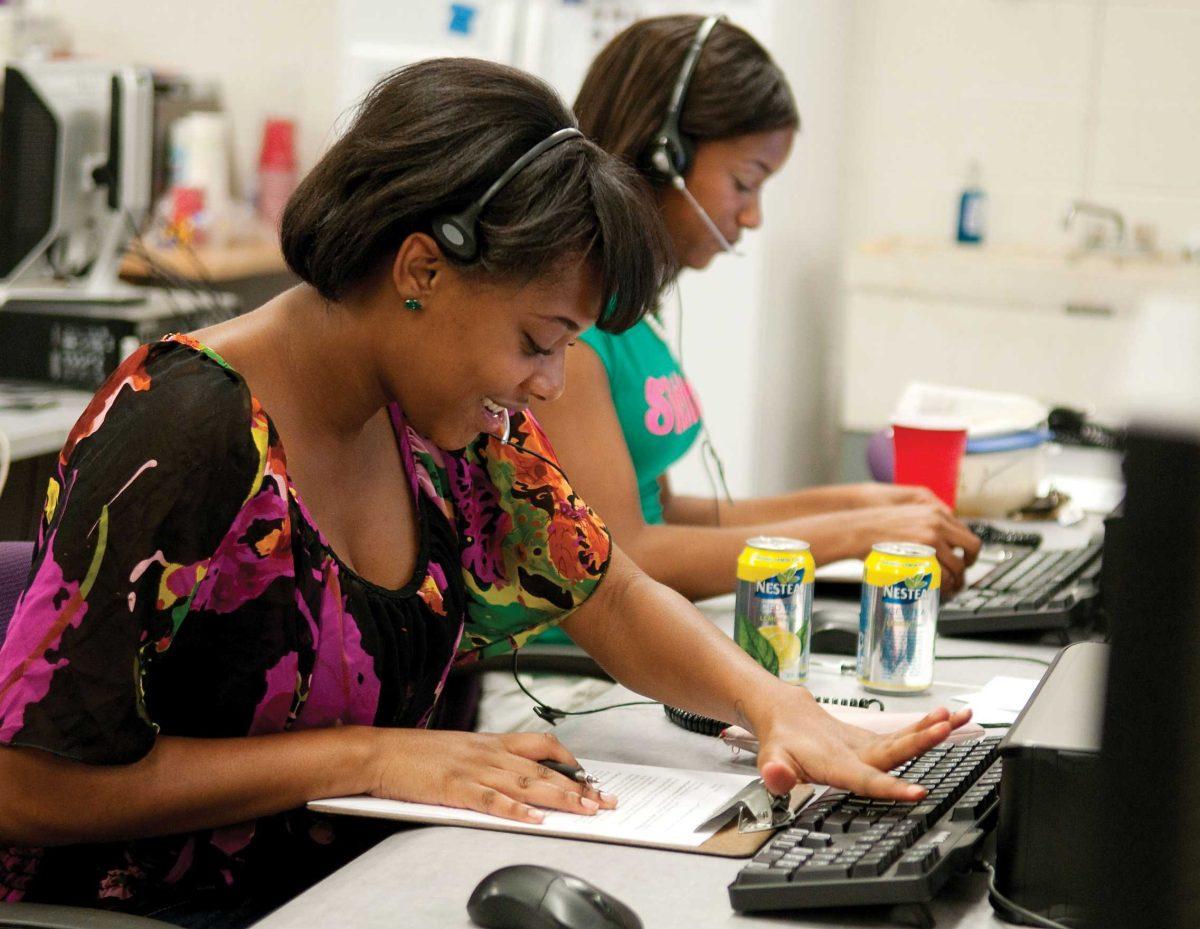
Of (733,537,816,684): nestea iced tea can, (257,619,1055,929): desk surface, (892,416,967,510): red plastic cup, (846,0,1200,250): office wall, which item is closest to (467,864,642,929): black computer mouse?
(257,619,1055,929): desk surface

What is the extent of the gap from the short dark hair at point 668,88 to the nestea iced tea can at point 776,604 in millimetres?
638

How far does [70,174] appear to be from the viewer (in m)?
2.91

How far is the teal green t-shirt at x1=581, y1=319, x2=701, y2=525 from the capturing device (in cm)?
182

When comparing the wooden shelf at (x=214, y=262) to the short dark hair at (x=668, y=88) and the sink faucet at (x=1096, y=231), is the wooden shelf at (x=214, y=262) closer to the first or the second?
the short dark hair at (x=668, y=88)

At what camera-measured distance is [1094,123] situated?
12.8 ft

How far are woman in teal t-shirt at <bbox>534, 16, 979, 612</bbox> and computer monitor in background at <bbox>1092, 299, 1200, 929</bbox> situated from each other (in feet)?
4.14

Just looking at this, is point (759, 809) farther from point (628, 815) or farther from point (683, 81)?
point (683, 81)

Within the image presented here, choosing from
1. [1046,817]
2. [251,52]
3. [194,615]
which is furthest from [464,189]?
[251,52]

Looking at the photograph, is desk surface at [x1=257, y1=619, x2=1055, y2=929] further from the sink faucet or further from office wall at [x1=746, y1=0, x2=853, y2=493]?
the sink faucet

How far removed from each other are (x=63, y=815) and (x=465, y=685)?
2.01ft

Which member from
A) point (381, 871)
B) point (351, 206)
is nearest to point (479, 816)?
point (381, 871)

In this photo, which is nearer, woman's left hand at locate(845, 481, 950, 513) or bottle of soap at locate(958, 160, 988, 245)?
woman's left hand at locate(845, 481, 950, 513)

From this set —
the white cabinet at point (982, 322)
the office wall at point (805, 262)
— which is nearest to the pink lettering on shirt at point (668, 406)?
the office wall at point (805, 262)

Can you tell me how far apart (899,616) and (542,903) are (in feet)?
2.11
